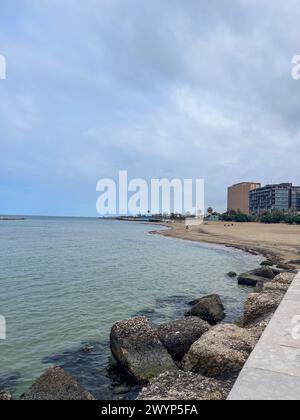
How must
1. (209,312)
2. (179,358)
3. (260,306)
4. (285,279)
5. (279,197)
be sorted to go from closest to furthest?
(179,358), (260,306), (209,312), (285,279), (279,197)

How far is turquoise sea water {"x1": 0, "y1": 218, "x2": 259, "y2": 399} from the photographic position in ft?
29.9

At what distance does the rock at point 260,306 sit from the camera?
9883 millimetres

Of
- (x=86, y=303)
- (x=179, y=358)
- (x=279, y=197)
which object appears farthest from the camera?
(x=279, y=197)

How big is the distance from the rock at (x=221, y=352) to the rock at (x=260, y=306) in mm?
2546

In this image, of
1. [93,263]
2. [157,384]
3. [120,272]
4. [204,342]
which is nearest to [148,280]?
[120,272]

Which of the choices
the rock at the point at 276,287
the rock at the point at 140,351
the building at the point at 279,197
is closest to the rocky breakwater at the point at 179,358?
the rock at the point at 140,351

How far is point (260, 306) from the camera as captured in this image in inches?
400

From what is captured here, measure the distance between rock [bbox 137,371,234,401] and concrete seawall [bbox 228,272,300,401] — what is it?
0.73 m

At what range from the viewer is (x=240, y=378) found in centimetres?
434

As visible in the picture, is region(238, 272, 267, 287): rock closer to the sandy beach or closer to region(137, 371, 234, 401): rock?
the sandy beach

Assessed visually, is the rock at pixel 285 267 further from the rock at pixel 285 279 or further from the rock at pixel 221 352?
the rock at pixel 221 352

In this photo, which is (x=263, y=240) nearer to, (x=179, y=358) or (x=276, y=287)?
(x=276, y=287)

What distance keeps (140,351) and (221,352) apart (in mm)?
2357

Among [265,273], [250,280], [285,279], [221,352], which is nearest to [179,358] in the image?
[221,352]
